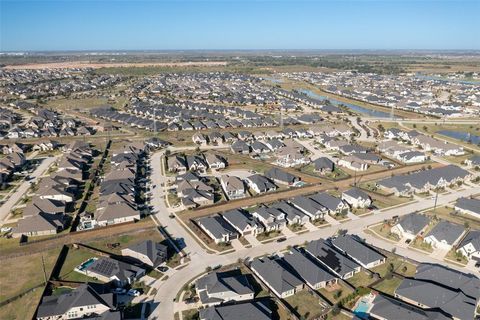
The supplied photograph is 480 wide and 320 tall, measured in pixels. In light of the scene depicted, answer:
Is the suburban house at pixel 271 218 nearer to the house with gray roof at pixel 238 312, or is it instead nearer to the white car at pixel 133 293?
the house with gray roof at pixel 238 312

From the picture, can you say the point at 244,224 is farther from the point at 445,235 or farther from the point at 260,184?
the point at 445,235

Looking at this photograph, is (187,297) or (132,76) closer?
(187,297)

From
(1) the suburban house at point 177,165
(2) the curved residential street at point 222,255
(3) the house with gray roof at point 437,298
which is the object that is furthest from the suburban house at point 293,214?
(1) the suburban house at point 177,165

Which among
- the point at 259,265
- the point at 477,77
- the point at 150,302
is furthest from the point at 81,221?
the point at 477,77

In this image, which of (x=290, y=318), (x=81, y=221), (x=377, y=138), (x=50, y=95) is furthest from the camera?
(x=50, y=95)

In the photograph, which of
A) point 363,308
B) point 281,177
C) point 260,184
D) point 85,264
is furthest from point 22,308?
point 281,177

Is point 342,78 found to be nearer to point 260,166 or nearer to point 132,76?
point 132,76

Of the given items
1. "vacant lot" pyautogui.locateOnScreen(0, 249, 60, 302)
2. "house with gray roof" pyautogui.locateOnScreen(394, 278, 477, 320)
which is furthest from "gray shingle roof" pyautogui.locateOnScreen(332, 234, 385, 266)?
"vacant lot" pyautogui.locateOnScreen(0, 249, 60, 302)
